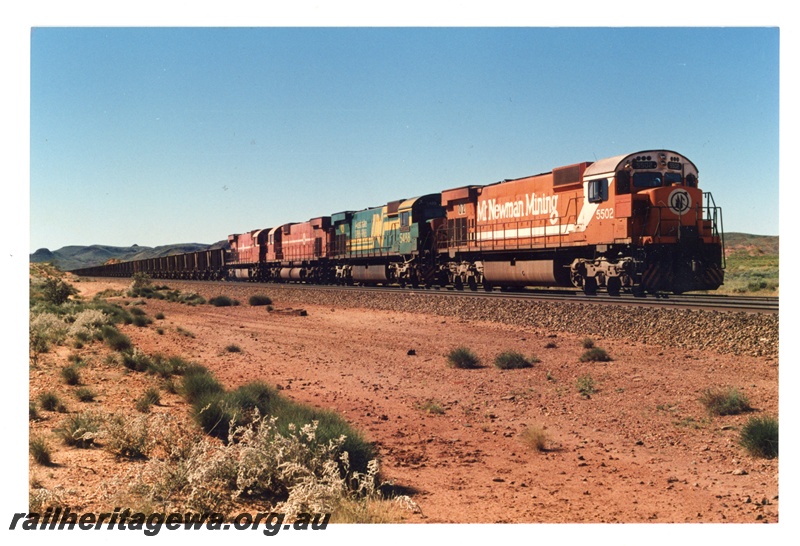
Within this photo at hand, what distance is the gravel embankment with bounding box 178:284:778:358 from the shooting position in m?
12.8

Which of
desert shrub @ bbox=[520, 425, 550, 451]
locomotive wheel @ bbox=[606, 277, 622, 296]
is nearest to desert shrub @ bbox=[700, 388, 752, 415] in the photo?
desert shrub @ bbox=[520, 425, 550, 451]

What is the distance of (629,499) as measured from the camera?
6715 mm

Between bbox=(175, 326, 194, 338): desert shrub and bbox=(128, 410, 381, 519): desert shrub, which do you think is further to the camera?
bbox=(175, 326, 194, 338): desert shrub

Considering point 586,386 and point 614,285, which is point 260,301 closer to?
point 614,285

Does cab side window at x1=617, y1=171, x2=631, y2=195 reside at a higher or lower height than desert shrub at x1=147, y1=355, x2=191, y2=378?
higher

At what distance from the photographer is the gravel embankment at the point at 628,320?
41.9 feet

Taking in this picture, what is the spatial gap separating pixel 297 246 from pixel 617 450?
37.0 m

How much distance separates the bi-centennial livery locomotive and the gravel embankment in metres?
2.23

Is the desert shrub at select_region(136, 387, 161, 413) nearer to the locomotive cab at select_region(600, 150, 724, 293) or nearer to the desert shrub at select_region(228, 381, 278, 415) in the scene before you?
the desert shrub at select_region(228, 381, 278, 415)

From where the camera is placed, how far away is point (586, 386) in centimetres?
1173

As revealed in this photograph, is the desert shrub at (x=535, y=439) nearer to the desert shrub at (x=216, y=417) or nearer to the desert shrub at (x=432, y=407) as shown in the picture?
the desert shrub at (x=432, y=407)

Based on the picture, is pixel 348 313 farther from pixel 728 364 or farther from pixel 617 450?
pixel 617 450

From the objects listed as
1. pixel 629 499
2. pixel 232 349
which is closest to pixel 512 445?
pixel 629 499

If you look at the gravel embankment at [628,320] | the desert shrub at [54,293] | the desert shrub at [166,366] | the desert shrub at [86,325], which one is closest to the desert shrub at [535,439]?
the gravel embankment at [628,320]
